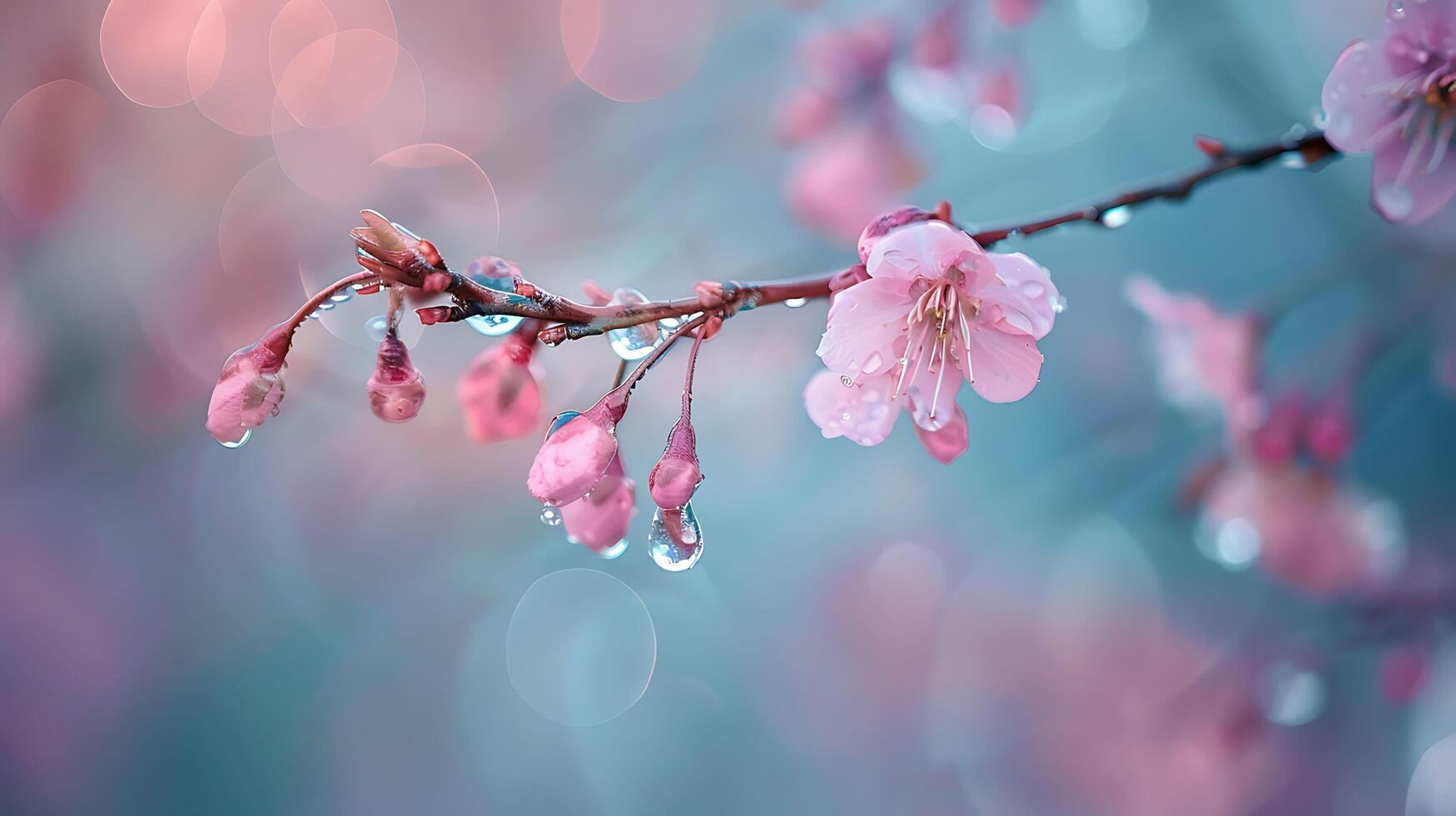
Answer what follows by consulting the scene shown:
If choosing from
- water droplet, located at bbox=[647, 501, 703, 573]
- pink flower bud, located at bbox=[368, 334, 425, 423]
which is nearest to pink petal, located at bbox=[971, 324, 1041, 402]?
water droplet, located at bbox=[647, 501, 703, 573]

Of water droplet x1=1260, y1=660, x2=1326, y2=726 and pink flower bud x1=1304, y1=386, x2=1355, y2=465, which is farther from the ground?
pink flower bud x1=1304, y1=386, x2=1355, y2=465

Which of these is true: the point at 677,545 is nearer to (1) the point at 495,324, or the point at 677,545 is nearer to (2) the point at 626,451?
(1) the point at 495,324

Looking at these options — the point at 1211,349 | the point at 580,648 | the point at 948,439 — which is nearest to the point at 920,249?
the point at 948,439

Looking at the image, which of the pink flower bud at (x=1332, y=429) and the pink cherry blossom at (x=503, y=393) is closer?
the pink cherry blossom at (x=503, y=393)

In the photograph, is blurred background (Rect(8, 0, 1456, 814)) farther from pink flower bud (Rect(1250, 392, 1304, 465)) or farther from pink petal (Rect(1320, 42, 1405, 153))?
pink petal (Rect(1320, 42, 1405, 153))

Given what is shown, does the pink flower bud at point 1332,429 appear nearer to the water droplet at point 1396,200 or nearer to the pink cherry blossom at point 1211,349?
the pink cherry blossom at point 1211,349

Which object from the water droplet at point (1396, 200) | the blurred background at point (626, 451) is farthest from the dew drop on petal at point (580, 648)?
the water droplet at point (1396, 200)
